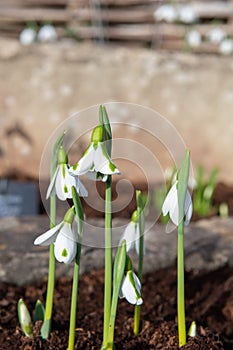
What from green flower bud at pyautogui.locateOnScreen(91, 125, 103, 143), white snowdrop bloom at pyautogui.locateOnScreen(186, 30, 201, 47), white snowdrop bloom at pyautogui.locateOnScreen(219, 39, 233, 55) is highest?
white snowdrop bloom at pyautogui.locateOnScreen(186, 30, 201, 47)

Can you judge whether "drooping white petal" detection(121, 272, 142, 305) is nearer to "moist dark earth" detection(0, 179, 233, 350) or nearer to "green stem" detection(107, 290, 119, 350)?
"green stem" detection(107, 290, 119, 350)

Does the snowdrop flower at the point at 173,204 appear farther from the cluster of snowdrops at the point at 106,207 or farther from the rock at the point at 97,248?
the rock at the point at 97,248

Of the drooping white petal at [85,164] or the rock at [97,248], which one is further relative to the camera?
the rock at [97,248]

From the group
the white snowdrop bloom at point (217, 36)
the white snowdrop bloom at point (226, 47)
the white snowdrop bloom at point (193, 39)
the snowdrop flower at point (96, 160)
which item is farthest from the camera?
the white snowdrop bloom at point (217, 36)

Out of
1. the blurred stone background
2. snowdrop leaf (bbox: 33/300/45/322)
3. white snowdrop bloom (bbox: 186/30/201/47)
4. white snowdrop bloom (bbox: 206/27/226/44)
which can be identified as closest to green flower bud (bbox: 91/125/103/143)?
snowdrop leaf (bbox: 33/300/45/322)

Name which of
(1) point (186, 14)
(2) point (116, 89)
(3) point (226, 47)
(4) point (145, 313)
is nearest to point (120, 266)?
(4) point (145, 313)

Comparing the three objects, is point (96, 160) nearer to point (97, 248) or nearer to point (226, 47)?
point (97, 248)

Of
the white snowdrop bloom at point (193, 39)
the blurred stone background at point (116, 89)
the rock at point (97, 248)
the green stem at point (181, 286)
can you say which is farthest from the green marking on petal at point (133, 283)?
the white snowdrop bloom at point (193, 39)
